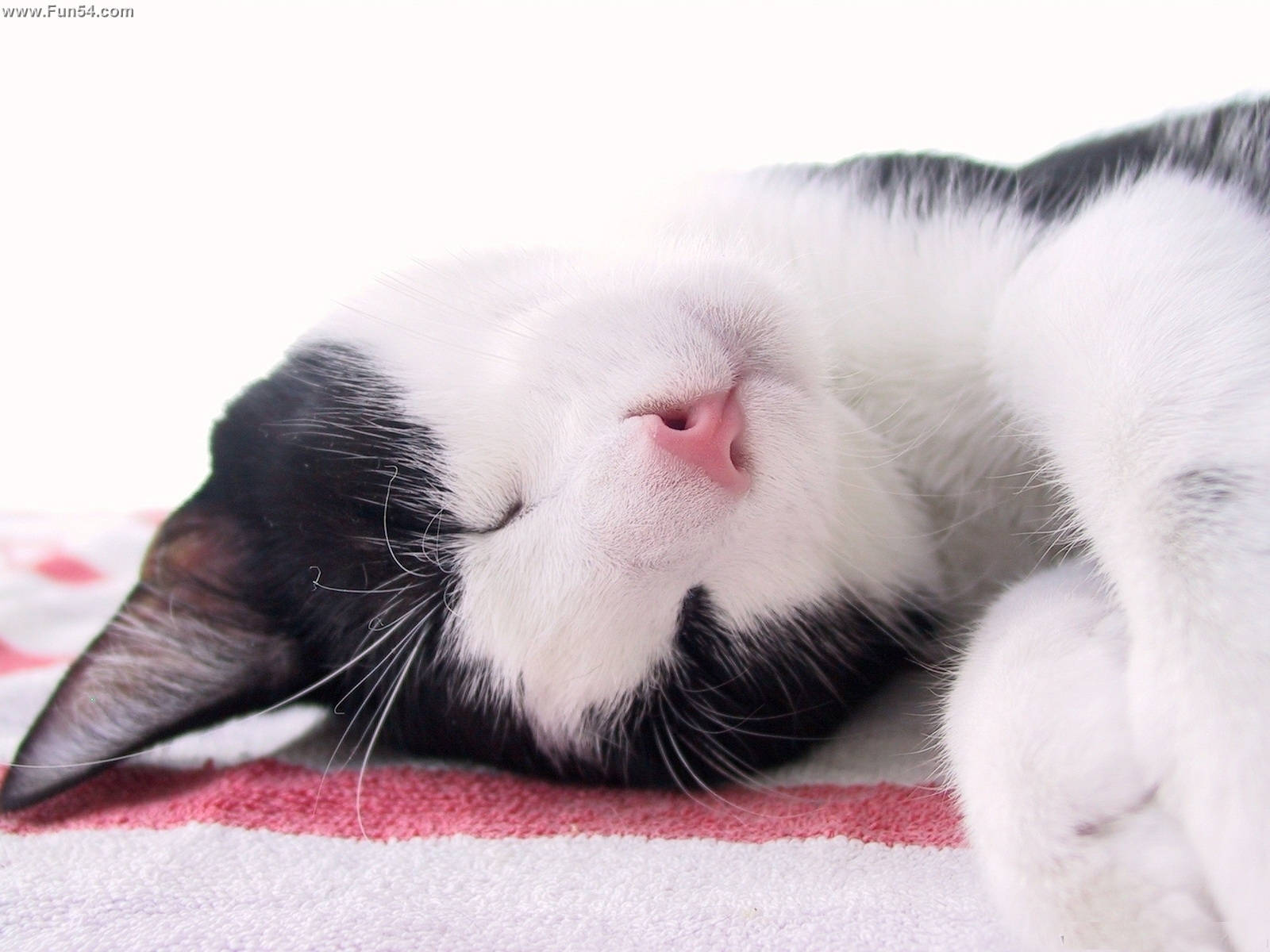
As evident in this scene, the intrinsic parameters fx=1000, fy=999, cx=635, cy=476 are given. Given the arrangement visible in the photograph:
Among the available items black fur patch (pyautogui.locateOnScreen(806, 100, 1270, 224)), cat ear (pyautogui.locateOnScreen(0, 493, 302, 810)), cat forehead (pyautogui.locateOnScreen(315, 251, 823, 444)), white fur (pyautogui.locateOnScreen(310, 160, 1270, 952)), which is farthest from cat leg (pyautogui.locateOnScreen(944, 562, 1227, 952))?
cat ear (pyautogui.locateOnScreen(0, 493, 302, 810))

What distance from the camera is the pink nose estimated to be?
693mm

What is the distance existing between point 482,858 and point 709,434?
0.35 m

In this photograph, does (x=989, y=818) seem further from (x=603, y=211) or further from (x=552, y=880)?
(x=603, y=211)

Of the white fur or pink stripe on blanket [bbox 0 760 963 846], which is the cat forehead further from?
pink stripe on blanket [bbox 0 760 963 846]

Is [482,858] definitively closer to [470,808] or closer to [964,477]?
[470,808]

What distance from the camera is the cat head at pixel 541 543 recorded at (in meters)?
0.73

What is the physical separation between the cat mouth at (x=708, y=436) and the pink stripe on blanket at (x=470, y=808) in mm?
261

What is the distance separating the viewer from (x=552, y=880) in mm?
690

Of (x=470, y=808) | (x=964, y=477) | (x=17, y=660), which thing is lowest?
Result: (x=17, y=660)

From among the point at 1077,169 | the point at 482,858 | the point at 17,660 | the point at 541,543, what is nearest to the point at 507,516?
the point at 541,543

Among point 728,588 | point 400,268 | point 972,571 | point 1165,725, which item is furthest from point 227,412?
point 1165,725

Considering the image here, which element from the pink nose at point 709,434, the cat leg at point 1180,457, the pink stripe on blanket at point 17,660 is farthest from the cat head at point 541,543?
the pink stripe on blanket at point 17,660

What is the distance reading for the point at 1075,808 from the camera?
0.53 m

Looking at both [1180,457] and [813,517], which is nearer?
[1180,457]
